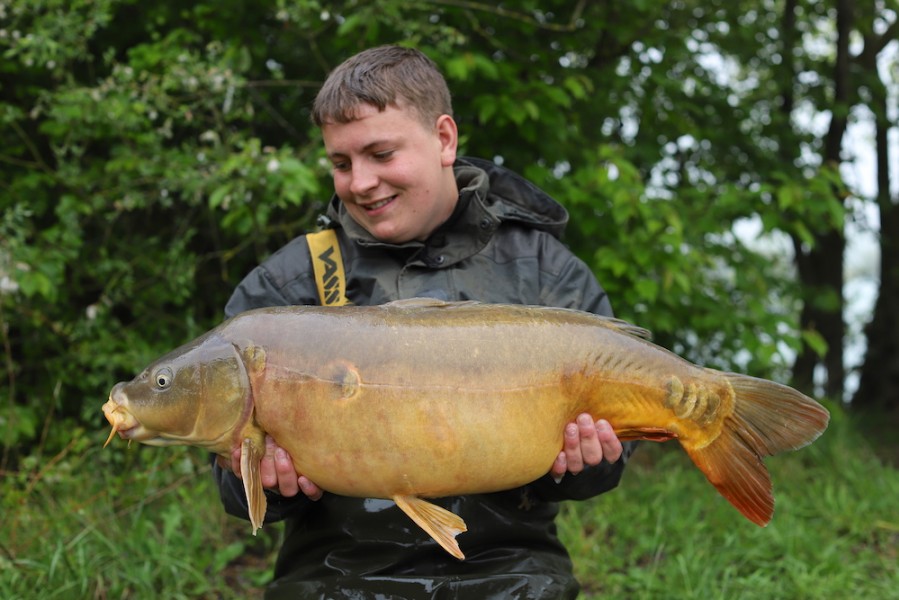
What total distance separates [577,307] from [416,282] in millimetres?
440

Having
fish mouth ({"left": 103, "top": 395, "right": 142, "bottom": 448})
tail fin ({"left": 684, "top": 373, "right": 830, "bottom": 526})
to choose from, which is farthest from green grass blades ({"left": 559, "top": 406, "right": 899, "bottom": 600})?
fish mouth ({"left": 103, "top": 395, "right": 142, "bottom": 448})

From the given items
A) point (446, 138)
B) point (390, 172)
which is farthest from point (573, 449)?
point (446, 138)

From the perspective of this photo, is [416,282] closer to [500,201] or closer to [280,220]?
[500,201]

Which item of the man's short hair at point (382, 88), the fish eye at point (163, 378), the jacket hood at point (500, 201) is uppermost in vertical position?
the man's short hair at point (382, 88)

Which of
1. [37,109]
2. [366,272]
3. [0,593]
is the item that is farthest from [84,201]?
[366,272]

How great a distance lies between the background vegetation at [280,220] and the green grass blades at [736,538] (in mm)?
17

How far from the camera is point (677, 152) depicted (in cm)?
594

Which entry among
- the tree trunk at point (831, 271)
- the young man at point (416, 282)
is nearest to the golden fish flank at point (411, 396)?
the young man at point (416, 282)

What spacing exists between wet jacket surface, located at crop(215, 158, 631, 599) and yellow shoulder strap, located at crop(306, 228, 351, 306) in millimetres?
22

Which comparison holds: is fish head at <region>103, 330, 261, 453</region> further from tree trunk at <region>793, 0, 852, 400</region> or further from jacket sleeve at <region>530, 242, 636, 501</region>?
tree trunk at <region>793, 0, 852, 400</region>

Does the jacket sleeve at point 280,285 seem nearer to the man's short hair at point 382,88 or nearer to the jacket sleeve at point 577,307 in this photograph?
the man's short hair at point 382,88

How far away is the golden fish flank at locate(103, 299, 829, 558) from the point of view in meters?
2.02

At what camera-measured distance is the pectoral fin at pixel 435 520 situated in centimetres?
203

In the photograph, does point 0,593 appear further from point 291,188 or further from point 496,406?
point 496,406
